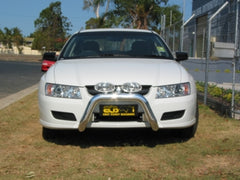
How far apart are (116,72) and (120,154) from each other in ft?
2.99

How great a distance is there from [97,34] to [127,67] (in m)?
1.57

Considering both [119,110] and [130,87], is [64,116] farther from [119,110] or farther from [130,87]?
[130,87]

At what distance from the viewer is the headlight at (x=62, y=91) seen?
4.24 m

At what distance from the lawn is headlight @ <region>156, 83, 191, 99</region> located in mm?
632

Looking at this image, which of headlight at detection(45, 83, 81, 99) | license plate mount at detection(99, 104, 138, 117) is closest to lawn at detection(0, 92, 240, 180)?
license plate mount at detection(99, 104, 138, 117)

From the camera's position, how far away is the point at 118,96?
4102mm

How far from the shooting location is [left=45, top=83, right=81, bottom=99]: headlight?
4.24 m

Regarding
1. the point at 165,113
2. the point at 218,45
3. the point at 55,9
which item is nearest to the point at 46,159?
the point at 165,113

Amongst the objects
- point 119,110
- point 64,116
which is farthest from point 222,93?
point 64,116

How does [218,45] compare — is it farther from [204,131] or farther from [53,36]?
[53,36]

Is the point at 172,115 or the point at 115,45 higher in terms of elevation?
the point at 115,45

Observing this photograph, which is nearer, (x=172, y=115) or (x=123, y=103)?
(x=123, y=103)

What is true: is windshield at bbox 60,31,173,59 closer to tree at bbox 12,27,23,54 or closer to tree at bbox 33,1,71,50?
tree at bbox 33,1,71,50

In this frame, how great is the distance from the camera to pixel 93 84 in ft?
13.8
